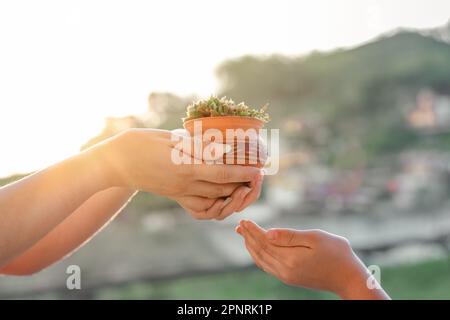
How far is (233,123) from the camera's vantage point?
103cm

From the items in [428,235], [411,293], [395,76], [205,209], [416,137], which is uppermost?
[395,76]

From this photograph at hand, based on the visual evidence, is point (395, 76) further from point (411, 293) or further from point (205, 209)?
point (205, 209)

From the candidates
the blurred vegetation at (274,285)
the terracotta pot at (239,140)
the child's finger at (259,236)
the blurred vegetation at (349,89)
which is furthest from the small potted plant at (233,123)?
the blurred vegetation at (349,89)

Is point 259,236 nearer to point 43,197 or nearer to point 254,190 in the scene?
point 254,190

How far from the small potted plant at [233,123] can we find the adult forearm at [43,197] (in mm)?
225

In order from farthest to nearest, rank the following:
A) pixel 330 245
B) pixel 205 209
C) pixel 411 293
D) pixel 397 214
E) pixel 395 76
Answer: pixel 395 76
pixel 411 293
pixel 397 214
pixel 205 209
pixel 330 245

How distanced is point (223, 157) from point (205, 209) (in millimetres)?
102

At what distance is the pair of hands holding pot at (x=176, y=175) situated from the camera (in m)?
0.88

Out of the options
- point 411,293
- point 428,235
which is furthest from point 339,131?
point 411,293

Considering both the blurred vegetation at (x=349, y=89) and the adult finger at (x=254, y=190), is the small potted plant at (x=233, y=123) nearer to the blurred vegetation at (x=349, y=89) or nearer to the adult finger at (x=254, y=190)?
the adult finger at (x=254, y=190)

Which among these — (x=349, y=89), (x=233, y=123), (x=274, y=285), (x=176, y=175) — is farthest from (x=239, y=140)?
(x=349, y=89)

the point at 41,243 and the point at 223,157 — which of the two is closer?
the point at 223,157

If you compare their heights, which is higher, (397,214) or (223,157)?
(397,214)

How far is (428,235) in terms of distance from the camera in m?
11.6
